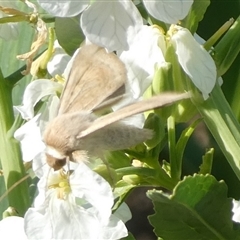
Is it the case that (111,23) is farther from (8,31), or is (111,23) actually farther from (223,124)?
(8,31)

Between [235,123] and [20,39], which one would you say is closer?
[235,123]

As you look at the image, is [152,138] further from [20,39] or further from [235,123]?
[20,39]

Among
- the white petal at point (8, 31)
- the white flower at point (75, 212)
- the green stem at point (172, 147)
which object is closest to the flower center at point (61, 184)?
the white flower at point (75, 212)

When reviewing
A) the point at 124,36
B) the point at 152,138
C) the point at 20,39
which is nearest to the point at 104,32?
the point at 124,36

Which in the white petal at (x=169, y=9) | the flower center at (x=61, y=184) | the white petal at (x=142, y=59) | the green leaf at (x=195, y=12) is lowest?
the flower center at (x=61, y=184)

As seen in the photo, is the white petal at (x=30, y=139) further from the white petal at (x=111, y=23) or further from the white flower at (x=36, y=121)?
the white petal at (x=111, y=23)

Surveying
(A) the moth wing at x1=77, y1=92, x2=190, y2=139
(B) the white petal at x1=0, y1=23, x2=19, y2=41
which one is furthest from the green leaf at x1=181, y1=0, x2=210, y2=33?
(B) the white petal at x1=0, y1=23, x2=19, y2=41
